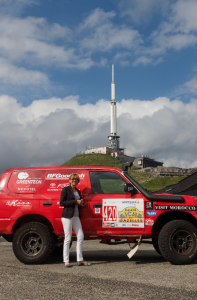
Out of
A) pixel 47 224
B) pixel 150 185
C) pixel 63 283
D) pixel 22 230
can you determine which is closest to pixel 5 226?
pixel 22 230

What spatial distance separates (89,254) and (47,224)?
1.78 metres

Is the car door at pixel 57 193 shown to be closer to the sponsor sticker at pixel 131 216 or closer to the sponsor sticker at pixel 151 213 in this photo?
the sponsor sticker at pixel 131 216

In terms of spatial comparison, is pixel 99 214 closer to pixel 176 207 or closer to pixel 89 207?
pixel 89 207

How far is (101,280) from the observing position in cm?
498

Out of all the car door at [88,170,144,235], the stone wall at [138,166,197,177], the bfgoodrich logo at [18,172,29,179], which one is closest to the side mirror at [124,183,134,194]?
the car door at [88,170,144,235]

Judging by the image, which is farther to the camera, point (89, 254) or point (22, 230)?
point (89, 254)

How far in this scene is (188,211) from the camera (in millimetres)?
Answer: 6539

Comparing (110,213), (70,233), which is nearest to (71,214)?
(70,233)

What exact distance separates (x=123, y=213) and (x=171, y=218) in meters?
1.27

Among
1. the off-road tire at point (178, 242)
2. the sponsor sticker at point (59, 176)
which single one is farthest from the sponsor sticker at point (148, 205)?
the sponsor sticker at point (59, 176)

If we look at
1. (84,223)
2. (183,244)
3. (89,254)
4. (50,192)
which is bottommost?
(89,254)

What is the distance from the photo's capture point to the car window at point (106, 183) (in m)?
6.65

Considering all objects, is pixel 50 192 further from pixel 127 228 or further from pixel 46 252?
pixel 127 228

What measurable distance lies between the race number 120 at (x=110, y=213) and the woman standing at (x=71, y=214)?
0.62 metres
